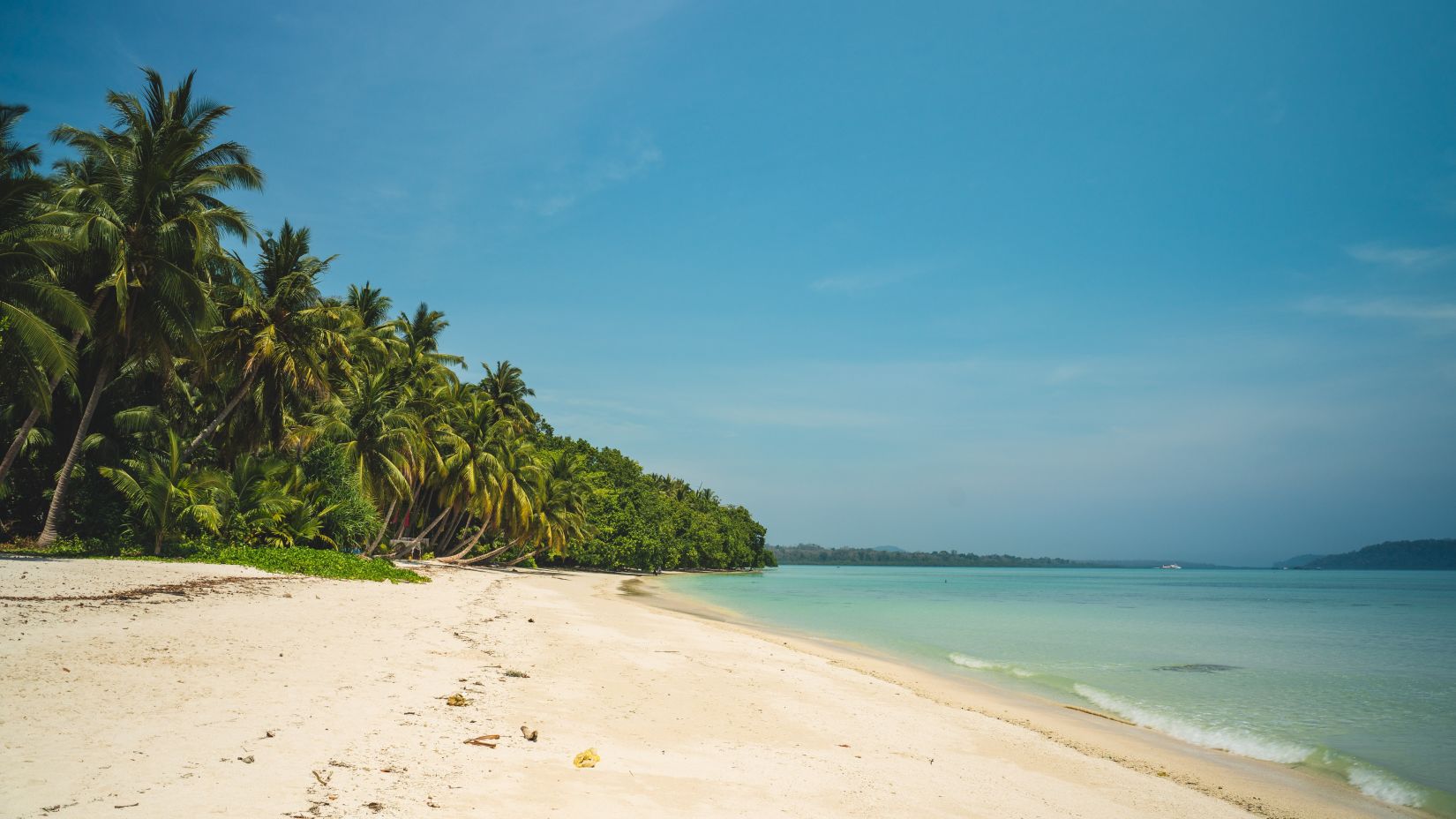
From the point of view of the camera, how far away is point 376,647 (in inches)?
402

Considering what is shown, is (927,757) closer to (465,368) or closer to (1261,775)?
(1261,775)

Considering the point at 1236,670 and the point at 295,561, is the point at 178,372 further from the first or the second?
the point at 1236,670

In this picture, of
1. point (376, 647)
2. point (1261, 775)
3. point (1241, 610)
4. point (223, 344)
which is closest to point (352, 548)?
point (223, 344)

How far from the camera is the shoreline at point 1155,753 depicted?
8602 mm

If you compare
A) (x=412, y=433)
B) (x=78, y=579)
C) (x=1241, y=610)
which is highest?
(x=412, y=433)

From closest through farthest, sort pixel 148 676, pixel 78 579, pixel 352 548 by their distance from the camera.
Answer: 1. pixel 148 676
2. pixel 78 579
3. pixel 352 548

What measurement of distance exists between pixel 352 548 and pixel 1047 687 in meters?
26.7

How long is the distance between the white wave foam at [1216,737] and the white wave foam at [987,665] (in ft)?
11.8

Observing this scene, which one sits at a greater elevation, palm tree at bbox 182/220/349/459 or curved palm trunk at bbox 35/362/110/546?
palm tree at bbox 182/220/349/459

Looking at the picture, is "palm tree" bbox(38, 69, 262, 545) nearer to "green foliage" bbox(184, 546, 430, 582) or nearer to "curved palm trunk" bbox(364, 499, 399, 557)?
"green foliage" bbox(184, 546, 430, 582)

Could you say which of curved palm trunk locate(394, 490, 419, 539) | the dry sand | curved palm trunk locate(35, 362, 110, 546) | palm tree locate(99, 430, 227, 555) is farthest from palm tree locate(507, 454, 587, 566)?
the dry sand

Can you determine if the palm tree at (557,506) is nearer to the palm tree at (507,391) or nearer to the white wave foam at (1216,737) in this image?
the palm tree at (507,391)

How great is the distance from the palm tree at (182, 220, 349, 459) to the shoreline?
19.6 m

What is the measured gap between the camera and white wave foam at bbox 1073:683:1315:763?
36.6ft
